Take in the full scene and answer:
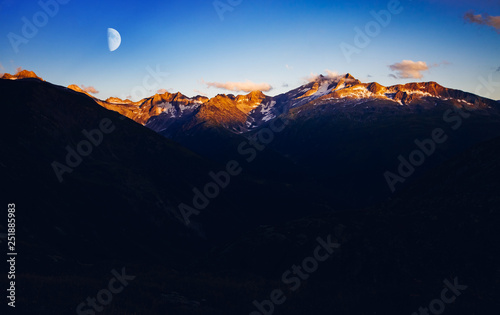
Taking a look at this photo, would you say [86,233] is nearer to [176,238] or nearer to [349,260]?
[176,238]

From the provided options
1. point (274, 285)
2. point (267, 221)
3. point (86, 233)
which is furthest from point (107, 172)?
point (274, 285)


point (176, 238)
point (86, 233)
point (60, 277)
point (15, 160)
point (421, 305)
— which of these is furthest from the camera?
point (176, 238)

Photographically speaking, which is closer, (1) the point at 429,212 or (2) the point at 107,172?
(1) the point at 429,212

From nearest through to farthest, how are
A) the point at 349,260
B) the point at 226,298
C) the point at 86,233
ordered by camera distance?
the point at 226,298 → the point at 349,260 → the point at 86,233

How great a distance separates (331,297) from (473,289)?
13259mm

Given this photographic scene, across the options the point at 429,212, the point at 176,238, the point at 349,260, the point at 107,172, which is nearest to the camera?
the point at 349,260

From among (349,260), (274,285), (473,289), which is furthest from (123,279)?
(473,289)

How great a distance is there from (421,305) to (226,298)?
55.7 feet

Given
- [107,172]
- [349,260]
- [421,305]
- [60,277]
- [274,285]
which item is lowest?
[421,305]

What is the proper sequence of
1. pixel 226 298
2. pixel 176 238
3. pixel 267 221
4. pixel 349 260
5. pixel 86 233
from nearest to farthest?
pixel 226 298, pixel 349 260, pixel 86 233, pixel 176 238, pixel 267 221

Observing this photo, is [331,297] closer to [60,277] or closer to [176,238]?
[60,277]

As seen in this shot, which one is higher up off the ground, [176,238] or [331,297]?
[176,238]

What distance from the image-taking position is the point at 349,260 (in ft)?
144

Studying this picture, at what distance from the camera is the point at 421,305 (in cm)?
3158
